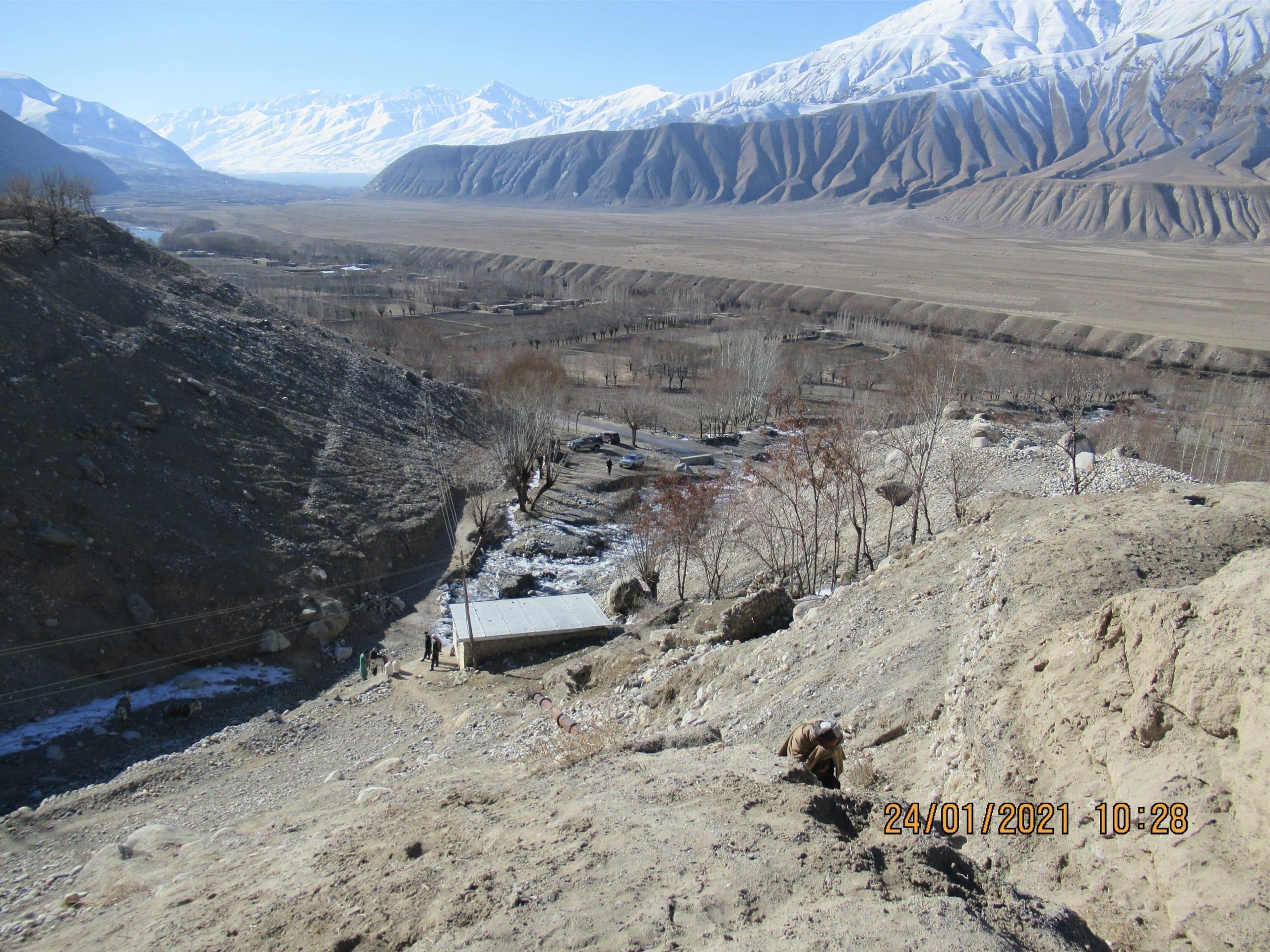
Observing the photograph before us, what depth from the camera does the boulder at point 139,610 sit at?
61.9 feet

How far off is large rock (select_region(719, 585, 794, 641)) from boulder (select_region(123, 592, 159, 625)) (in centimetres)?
1397

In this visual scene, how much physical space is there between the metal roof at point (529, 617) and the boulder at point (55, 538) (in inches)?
370

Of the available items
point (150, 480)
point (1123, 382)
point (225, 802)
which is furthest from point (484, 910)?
point (1123, 382)

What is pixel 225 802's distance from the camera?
13562 millimetres

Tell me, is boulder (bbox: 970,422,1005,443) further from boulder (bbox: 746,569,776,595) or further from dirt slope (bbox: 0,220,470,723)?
dirt slope (bbox: 0,220,470,723)

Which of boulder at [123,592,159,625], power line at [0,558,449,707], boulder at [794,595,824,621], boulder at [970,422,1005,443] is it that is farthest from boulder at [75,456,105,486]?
boulder at [970,422,1005,443]

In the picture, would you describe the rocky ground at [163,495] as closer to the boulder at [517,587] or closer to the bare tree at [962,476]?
the boulder at [517,587]

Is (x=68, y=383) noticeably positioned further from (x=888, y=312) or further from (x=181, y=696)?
(x=888, y=312)

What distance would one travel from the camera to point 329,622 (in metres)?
21.4

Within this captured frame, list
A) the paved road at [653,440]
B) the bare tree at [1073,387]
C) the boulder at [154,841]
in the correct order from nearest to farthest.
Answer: the boulder at [154,841]
the paved road at [653,440]
the bare tree at [1073,387]

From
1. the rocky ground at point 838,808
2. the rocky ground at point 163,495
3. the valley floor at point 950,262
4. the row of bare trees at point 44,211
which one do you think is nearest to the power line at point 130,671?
the rocky ground at point 163,495

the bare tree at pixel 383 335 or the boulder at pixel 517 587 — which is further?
the bare tree at pixel 383 335

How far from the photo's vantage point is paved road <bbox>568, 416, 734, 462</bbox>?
44375mm

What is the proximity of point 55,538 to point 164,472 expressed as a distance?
4.03 m
